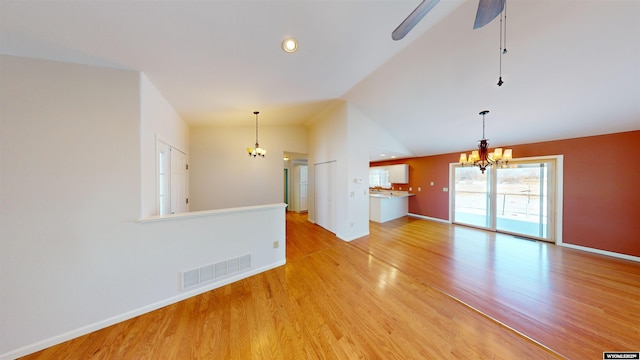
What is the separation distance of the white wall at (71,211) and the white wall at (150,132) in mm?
78

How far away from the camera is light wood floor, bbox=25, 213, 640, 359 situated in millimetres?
1509

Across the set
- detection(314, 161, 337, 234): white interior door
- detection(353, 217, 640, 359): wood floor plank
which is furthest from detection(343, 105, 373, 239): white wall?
detection(314, 161, 337, 234): white interior door

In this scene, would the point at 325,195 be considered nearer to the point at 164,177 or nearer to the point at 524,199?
the point at 164,177

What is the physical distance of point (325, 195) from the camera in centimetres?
492

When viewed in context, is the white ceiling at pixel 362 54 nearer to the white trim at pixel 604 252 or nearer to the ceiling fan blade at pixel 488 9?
the ceiling fan blade at pixel 488 9

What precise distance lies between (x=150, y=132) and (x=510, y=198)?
24.5 ft

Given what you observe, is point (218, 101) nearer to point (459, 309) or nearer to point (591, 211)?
point (459, 309)

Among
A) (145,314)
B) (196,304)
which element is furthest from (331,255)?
(145,314)

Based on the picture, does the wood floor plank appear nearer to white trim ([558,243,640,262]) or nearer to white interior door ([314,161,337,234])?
white trim ([558,243,640,262])

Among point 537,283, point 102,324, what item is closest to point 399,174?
point 537,283

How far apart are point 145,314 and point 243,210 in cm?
141

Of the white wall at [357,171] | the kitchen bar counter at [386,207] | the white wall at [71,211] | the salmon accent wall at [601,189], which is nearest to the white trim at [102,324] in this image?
the white wall at [71,211]

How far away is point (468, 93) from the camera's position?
10.1 feet

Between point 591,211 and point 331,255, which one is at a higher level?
point 591,211
